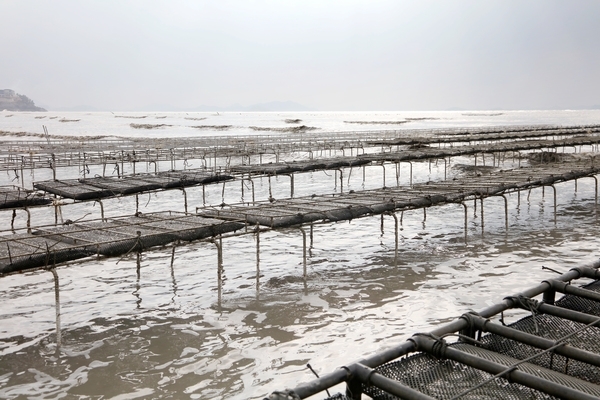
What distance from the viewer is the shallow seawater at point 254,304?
35.1 feet

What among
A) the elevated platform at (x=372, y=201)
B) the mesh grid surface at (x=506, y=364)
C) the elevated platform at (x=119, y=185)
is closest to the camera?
the mesh grid surface at (x=506, y=364)

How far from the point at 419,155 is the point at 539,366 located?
2952cm

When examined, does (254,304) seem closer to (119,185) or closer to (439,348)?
(439,348)

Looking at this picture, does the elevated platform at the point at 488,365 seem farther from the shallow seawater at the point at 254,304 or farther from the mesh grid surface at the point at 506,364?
the shallow seawater at the point at 254,304

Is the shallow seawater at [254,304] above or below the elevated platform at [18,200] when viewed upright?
below

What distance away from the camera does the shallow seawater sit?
10.7m

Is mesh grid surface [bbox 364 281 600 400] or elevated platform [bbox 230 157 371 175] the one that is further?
elevated platform [bbox 230 157 371 175]

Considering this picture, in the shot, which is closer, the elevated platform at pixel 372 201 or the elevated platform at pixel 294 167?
the elevated platform at pixel 372 201

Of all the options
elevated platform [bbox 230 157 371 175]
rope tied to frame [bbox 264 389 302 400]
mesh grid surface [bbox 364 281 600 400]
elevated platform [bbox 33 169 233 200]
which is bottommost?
mesh grid surface [bbox 364 281 600 400]

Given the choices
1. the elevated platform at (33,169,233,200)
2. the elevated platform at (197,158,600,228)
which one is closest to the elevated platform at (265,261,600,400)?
the elevated platform at (197,158,600,228)

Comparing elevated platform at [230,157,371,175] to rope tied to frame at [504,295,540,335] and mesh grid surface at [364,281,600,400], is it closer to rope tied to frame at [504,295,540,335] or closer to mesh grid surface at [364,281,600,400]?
rope tied to frame at [504,295,540,335]

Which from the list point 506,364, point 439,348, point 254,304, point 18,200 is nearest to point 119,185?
point 18,200

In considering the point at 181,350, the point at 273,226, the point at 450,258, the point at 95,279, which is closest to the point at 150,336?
the point at 181,350

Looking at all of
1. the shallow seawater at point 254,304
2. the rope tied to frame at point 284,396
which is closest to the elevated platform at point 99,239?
the shallow seawater at point 254,304
